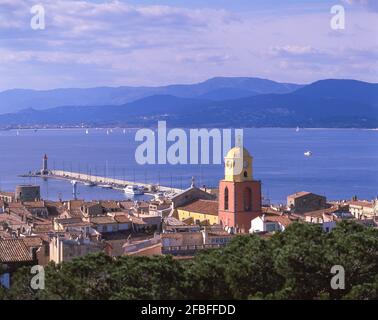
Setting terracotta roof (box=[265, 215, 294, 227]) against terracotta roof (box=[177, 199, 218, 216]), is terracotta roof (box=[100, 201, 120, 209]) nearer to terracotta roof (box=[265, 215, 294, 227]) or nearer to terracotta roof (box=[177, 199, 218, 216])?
terracotta roof (box=[177, 199, 218, 216])

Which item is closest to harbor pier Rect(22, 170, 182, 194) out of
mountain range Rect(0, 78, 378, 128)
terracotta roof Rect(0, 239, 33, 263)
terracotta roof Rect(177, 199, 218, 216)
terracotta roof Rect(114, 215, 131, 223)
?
terracotta roof Rect(177, 199, 218, 216)

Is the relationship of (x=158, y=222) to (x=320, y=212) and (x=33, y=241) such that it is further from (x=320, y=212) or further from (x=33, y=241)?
(x=320, y=212)

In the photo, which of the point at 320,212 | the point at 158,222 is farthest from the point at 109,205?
the point at 320,212

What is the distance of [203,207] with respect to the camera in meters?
22.9

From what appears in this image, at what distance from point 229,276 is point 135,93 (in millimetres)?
125451

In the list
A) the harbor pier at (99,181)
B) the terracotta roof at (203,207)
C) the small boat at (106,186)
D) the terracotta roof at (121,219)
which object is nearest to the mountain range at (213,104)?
the harbor pier at (99,181)

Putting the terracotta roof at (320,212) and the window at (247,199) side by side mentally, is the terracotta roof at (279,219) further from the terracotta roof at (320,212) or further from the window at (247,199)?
the terracotta roof at (320,212)

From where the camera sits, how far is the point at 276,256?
9086mm

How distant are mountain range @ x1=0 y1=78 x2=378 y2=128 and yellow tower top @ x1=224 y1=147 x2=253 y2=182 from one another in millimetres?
78589

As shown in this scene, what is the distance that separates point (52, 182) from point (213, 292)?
49762 millimetres

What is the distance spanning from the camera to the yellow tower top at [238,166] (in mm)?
21016

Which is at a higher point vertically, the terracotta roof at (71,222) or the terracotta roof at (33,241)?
the terracotta roof at (71,222)

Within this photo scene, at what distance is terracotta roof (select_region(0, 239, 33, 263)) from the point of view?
39.2 feet
